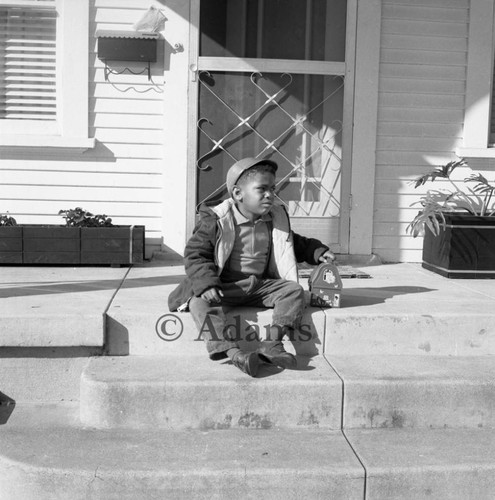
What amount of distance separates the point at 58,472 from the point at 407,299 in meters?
2.38

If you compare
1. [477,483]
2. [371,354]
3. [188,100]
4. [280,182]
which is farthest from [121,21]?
[477,483]

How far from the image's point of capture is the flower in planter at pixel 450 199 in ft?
18.4

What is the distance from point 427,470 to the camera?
3035 mm

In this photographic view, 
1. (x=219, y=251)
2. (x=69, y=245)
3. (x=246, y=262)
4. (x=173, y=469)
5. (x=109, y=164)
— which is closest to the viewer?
(x=173, y=469)

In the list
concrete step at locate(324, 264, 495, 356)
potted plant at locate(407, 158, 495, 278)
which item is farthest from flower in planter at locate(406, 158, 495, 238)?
concrete step at locate(324, 264, 495, 356)

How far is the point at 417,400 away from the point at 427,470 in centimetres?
55

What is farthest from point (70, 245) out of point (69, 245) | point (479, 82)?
point (479, 82)

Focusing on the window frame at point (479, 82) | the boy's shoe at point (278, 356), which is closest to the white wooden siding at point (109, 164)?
the window frame at point (479, 82)

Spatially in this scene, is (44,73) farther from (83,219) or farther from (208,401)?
(208,401)

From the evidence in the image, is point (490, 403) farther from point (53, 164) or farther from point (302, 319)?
point (53, 164)

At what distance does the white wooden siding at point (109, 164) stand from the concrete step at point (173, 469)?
3082 millimetres

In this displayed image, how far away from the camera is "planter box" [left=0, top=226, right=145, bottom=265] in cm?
561

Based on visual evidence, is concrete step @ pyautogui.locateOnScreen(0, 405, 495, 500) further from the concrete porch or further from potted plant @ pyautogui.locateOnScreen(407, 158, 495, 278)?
potted plant @ pyautogui.locateOnScreen(407, 158, 495, 278)

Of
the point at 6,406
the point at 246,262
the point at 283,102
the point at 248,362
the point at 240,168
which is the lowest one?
the point at 6,406
